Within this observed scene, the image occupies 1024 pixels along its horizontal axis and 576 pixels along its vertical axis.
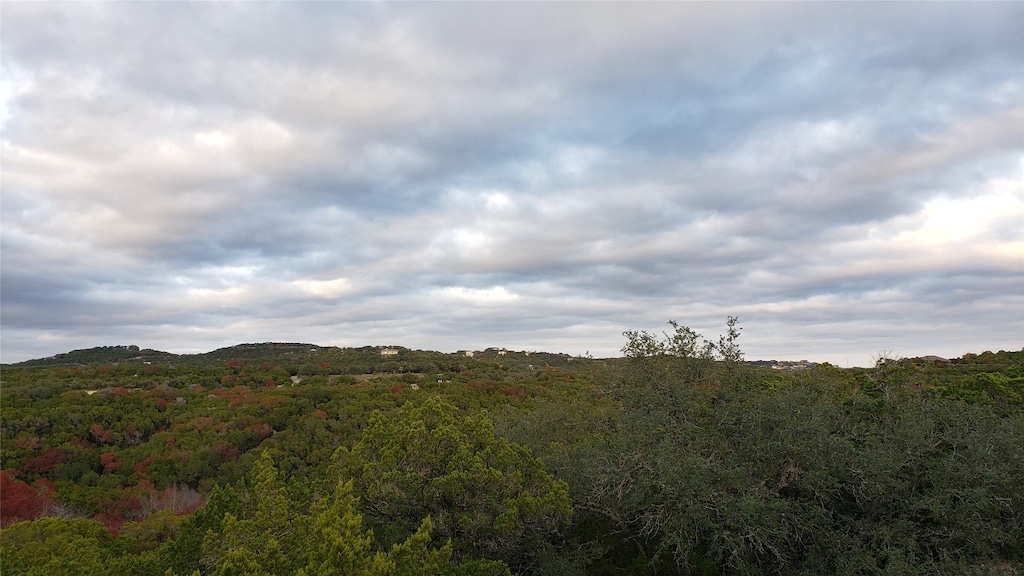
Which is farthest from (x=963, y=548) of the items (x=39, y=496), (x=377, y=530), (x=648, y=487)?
(x=39, y=496)

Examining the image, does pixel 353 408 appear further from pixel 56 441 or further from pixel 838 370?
pixel 838 370

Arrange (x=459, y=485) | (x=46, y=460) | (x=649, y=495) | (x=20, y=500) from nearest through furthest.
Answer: (x=459, y=485) < (x=649, y=495) < (x=20, y=500) < (x=46, y=460)

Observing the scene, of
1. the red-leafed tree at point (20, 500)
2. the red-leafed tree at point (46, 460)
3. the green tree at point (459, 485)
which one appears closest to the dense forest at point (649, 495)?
the green tree at point (459, 485)

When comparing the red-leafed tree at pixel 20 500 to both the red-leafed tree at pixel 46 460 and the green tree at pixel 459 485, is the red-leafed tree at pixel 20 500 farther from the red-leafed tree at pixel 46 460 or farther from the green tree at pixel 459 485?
the green tree at pixel 459 485

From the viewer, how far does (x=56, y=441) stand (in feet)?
115

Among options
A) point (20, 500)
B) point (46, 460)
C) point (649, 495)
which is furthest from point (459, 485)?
point (46, 460)

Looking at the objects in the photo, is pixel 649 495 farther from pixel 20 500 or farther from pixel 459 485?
pixel 20 500

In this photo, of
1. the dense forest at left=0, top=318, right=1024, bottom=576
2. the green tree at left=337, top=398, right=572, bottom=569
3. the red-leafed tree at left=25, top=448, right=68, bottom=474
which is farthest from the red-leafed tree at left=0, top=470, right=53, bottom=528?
the green tree at left=337, top=398, right=572, bottom=569

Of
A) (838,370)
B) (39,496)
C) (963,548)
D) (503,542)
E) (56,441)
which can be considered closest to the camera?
(503,542)

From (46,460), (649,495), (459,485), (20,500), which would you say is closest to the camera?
(459,485)

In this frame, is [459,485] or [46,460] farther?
[46,460]

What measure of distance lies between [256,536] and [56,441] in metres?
39.8

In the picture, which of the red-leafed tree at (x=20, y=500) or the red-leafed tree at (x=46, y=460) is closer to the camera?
the red-leafed tree at (x=20, y=500)

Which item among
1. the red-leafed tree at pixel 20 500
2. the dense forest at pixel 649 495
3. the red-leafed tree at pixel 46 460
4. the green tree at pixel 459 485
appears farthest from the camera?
the red-leafed tree at pixel 46 460
